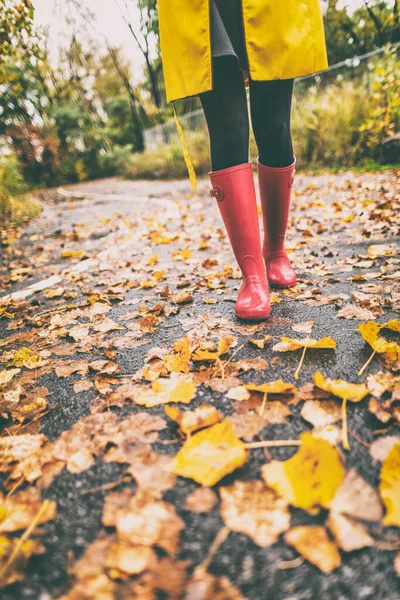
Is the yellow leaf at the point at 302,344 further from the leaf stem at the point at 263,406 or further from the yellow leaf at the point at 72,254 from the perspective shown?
the yellow leaf at the point at 72,254

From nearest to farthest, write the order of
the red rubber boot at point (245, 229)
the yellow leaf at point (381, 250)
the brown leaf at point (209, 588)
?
the brown leaf at point (209, 588) < the red rubber boot at point (245, 229) < the yellow leaf at point (381, 250)

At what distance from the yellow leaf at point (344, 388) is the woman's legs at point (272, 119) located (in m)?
0.92

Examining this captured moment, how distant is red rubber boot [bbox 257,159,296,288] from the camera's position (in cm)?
139

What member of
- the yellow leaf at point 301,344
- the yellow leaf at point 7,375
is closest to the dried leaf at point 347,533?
the yellow leaf at point 301,344

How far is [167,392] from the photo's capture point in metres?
0.90

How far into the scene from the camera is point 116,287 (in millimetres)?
1931

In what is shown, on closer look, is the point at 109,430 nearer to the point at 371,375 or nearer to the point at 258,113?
the point at 371,375

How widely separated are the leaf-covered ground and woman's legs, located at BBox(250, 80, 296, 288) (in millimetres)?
154

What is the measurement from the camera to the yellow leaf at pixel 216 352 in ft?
3.36

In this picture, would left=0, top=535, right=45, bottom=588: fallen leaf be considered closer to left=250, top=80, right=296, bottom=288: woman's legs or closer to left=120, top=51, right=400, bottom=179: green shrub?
left=250, top=80, right=296, bottom=288: woman's legs

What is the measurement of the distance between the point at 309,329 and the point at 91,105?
23.7m

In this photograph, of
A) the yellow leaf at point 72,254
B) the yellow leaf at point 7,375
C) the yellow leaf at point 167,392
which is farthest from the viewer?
the yellow leaf at point 72,254

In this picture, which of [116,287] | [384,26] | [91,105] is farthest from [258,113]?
[91,105]

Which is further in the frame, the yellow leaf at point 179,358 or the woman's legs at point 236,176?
the woman's legs at point 236,176
